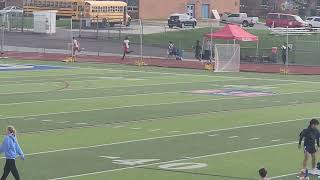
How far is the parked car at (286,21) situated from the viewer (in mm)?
86500

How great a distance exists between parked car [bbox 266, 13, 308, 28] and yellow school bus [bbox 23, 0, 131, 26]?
14444mm

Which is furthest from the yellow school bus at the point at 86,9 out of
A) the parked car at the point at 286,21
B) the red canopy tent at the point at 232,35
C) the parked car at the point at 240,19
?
the red canopy tent at the point at 232,35

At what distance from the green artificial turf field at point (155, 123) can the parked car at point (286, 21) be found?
1568 inches

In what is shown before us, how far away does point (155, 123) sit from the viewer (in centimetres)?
2719

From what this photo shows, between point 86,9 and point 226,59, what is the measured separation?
112ft

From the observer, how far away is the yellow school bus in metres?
84.1

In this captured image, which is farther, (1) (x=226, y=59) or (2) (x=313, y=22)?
(2) (x=313, y=22)

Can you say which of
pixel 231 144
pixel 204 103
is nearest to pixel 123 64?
pixel 204 103

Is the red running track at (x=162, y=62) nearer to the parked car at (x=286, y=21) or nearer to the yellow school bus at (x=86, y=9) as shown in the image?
the yellow school bus at (x=86, y=9)

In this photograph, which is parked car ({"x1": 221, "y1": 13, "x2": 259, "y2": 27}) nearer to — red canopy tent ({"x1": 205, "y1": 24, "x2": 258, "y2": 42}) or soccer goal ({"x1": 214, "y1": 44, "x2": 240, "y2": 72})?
red canopy tent ({"x1": 205, "y1": 24, "x2": 258, "y2": 42})

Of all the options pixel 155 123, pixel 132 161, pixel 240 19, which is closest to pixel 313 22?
A: pixel 240 19

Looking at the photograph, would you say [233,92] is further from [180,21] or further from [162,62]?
[180,21]

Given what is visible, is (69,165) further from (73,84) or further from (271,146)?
(73,84)

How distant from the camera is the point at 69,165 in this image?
64.4 ft
